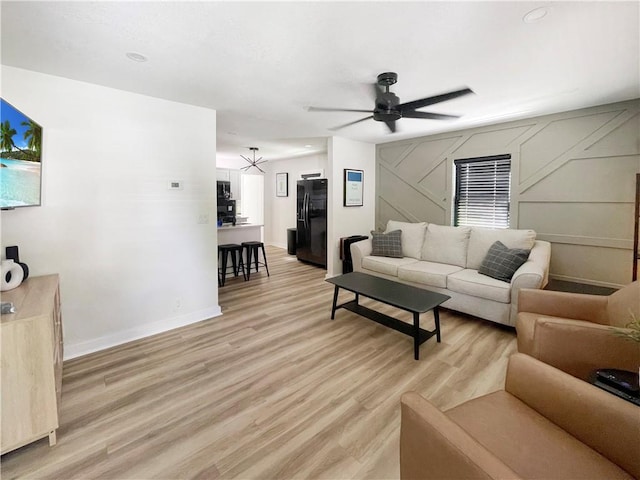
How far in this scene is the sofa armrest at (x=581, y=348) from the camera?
1.57 metres

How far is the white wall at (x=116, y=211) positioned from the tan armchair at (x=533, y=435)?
289 centimetres

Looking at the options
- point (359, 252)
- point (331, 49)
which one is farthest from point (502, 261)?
point (331, 49)

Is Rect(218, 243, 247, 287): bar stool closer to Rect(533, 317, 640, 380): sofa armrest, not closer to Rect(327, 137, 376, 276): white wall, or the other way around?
Rect(327, 137, 376, 276): white wall

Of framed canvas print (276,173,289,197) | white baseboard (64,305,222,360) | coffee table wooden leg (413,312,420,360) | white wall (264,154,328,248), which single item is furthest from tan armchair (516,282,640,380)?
framed canvas print (276,173,289,197)

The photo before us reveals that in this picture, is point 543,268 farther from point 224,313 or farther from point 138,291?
point 138,291

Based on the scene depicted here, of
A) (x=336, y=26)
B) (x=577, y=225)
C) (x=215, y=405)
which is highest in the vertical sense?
(x=336, y=26)

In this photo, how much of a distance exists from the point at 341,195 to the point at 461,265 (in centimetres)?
225

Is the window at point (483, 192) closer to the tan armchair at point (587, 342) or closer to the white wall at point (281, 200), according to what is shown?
the tan armchair at point (587, 342)

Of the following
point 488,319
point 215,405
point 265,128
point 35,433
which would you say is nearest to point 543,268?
point 488,319

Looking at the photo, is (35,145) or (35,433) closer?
(35,433)

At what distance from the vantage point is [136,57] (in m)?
2.20

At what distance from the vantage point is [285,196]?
8.16m

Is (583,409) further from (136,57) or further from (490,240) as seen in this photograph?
(136,57)

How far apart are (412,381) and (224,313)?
2370mm
